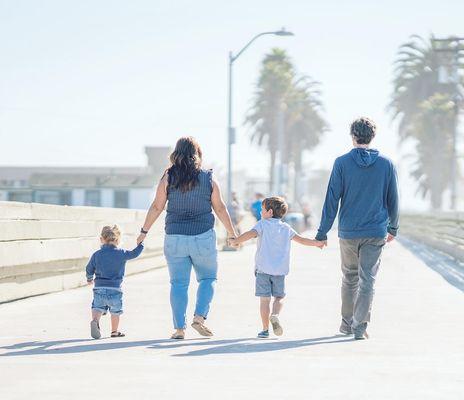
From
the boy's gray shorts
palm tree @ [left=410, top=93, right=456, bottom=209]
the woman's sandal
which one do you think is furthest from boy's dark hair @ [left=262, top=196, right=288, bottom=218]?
palm tree @ [left=410, top=93, right=456, bottom=209]

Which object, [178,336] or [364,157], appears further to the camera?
[364,157]

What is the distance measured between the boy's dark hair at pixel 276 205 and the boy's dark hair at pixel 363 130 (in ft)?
2.94

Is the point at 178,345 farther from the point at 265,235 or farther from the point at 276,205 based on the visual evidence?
the point at 276,205

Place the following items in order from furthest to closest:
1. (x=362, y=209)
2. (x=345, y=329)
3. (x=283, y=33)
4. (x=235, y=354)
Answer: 1. (x=283, y=33)
2. (x=345, y=329)
3. (x=362, y=209)
4. (x=235, y=354)

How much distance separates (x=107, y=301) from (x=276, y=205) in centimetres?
179

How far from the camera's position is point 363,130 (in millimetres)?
10547

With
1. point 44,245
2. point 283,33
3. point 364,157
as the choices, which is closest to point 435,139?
point 283,33

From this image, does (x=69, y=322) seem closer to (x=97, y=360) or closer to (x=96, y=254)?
(x=96, y=254)

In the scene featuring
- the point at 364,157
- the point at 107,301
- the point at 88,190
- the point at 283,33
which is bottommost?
the point at 88,190

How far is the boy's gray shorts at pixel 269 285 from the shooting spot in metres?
10.6

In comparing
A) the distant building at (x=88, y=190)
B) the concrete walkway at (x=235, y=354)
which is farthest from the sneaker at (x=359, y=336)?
the distant building at (x=88, y=190)

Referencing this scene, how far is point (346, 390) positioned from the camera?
740 centimetres

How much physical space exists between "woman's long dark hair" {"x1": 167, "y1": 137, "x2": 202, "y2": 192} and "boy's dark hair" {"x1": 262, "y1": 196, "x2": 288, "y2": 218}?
728 millimetres

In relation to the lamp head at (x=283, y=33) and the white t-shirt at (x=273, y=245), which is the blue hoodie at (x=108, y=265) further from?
the lamp head at (x=283, y=33)
